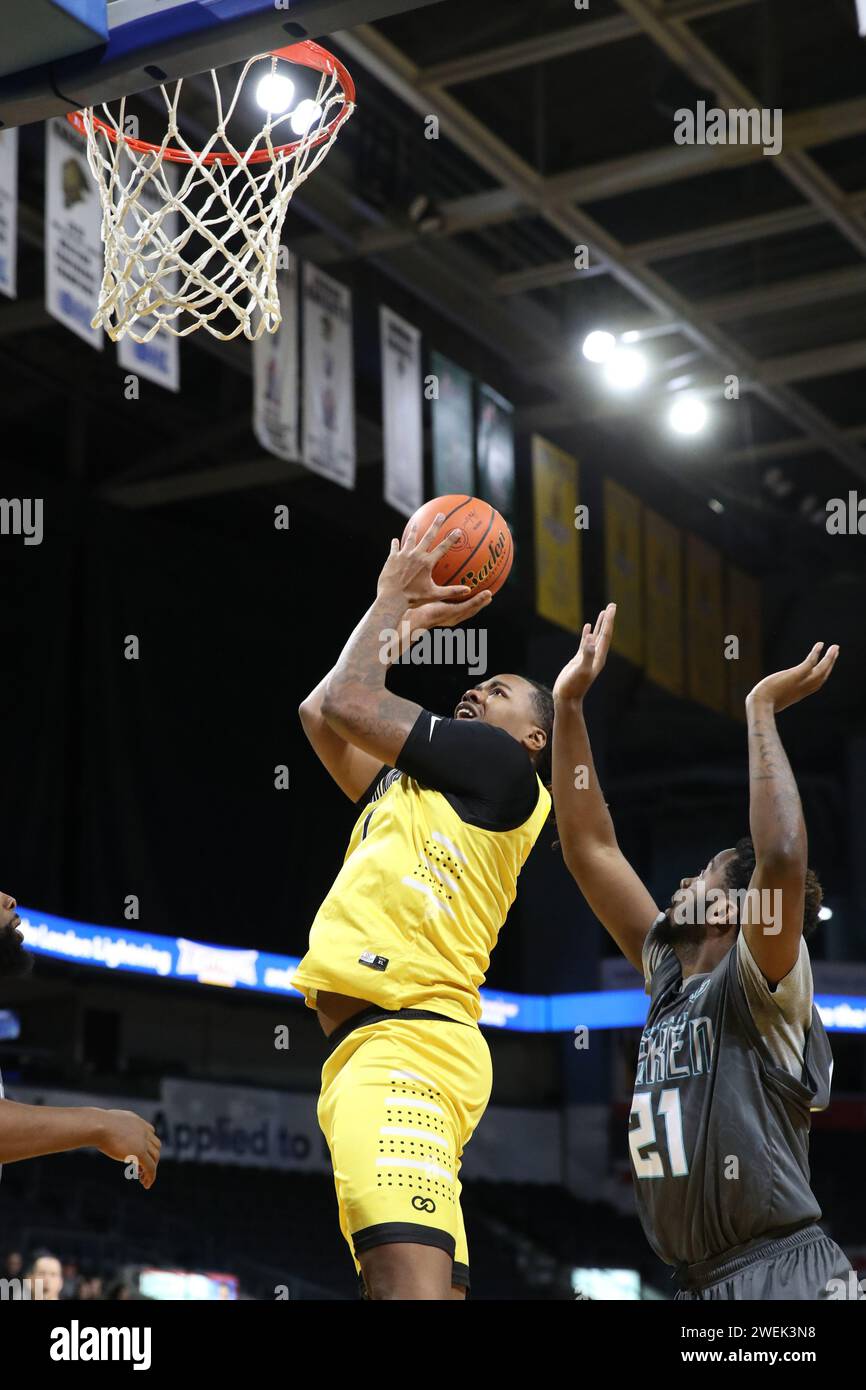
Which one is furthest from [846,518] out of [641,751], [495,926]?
[495,926]

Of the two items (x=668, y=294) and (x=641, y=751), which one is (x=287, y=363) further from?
(x=641, y=751)

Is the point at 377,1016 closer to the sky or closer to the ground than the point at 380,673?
closer to the ground

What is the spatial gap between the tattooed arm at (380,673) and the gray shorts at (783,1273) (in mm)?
1282

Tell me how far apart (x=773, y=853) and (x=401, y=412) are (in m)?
8.04

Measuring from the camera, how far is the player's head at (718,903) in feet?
12.4

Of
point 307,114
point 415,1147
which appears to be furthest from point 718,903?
point 307,114

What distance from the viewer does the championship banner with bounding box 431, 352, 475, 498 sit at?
11.5 metres

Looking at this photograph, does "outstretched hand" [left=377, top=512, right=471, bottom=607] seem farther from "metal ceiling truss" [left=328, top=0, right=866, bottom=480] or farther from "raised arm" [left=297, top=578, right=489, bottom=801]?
"metal ceiling truss" [left=328, top=0, right=866, bottom=480]

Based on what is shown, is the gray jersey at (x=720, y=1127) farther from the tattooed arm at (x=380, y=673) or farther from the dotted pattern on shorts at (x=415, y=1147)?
the tattooed arm at (x=380, y=673)

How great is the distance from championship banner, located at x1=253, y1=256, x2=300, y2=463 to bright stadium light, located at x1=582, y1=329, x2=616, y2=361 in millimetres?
2656

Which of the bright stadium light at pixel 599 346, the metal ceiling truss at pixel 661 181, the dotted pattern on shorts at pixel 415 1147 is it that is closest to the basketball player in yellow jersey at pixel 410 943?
the dotted pattern on shorts at pixel 415 1147

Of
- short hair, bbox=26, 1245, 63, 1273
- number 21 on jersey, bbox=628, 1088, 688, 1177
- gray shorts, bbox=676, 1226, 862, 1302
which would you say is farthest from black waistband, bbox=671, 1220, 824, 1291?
short hair, bbox=26, 1245, 63, 1273

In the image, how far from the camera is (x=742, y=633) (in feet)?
49.9

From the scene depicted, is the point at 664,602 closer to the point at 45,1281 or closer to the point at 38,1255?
the point at 38,1255
